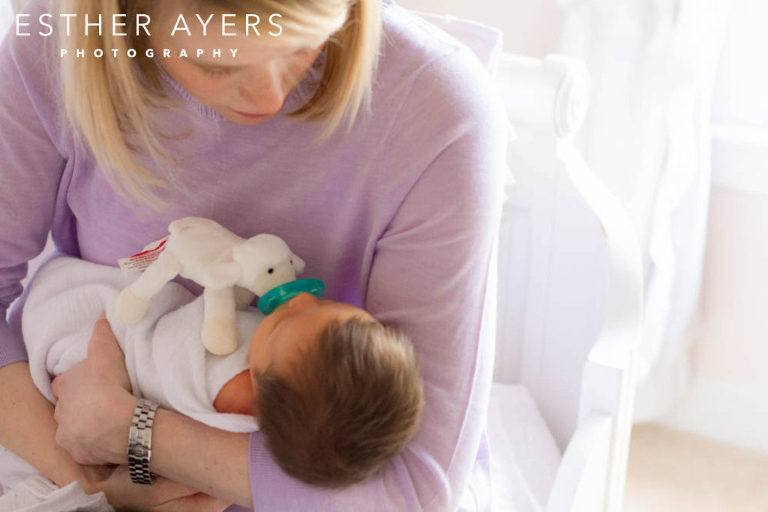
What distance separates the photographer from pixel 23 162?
1.06 m

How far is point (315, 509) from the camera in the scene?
884mm

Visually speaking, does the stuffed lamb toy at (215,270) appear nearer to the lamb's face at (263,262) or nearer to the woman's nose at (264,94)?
the lamb's face at (263,262)

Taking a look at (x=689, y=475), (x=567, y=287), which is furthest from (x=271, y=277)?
(x=689, y=475)

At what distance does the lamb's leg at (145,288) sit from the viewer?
37.8 inches

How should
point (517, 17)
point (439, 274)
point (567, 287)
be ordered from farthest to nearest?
point (517, 17) < point (567, 287) < point (439, 274)

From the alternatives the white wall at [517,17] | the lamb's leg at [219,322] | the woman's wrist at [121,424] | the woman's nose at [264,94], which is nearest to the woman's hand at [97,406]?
the woman's wrist at [121,424]

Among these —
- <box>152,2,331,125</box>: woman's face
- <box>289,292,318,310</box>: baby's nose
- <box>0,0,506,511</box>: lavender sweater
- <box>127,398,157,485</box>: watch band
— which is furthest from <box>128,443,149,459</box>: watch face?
<box>152,2,331,125</box>: woman's face

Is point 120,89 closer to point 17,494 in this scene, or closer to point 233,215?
point 233,215

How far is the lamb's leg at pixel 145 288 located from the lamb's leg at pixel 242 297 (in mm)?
73

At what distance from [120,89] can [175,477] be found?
42cm

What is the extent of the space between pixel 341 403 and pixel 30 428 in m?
0.45

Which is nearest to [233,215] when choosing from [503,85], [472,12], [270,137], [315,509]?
[270,137]

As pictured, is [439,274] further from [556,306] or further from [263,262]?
[556,306]

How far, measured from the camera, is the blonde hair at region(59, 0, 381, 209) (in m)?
0.84
